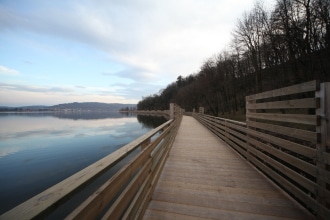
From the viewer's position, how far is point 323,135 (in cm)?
186

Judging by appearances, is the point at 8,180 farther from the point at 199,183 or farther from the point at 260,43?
the point at 260,43

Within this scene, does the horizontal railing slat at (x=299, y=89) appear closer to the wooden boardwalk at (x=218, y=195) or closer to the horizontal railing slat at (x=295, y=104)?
the horizontal railing slat at (x=295, y=104)

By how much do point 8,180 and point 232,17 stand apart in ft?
67.8

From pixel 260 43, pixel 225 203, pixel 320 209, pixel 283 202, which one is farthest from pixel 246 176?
pixel 260 43

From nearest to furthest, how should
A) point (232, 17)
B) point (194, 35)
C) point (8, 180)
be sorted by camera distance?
point (8, 180), point (194, 35), point (232, 17)

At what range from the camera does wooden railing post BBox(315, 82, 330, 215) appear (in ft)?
5.98

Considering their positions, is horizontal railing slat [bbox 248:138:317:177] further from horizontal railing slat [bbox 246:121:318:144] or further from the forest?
the forest

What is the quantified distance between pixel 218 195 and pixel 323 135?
1.59m

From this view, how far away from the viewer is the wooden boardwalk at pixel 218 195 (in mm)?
2191

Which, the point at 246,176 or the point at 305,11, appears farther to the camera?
the point at 305,11

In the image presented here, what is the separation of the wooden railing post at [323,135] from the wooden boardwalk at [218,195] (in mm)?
502

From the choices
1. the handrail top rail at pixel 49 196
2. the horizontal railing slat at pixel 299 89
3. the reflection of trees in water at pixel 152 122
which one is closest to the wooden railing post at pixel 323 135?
the horizontal railing slat at pixel 299 89

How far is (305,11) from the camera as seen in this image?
11117mm

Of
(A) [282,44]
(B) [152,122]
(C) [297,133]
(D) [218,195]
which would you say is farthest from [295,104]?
(B) [152,122]
